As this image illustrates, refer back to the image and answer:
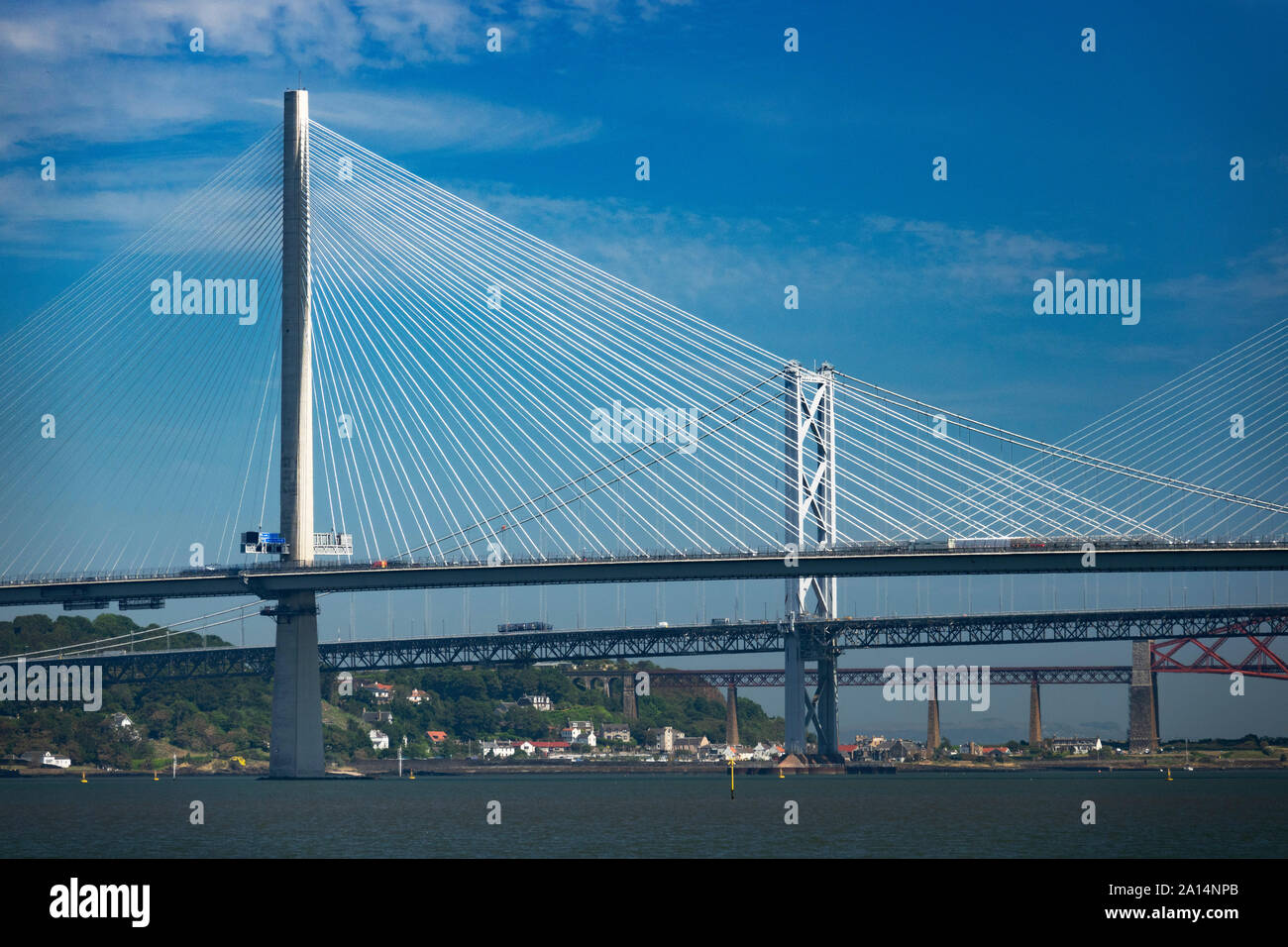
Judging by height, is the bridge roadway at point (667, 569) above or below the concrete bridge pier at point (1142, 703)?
above

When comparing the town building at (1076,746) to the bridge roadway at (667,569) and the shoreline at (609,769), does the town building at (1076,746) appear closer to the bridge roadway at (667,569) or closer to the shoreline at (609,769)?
A: the shoreline at (609,769)

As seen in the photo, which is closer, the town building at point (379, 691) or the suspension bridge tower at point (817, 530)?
the suspension bridge tower at point (817, 530)

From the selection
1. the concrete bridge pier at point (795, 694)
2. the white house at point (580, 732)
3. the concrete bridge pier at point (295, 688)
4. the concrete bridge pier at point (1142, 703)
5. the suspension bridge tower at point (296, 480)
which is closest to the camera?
the suspension bridge tower at point (296, 480)

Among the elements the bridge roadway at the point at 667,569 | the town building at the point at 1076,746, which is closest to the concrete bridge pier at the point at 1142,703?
the town building at the point at 1076,746

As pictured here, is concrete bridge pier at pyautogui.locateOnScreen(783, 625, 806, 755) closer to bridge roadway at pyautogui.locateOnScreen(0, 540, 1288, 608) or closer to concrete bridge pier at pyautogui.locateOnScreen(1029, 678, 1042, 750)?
bridge roadway at pyautogui.locateOnScreen(0, 540, 1288, 608)

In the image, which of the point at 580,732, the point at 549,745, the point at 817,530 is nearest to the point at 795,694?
the point at 817,530

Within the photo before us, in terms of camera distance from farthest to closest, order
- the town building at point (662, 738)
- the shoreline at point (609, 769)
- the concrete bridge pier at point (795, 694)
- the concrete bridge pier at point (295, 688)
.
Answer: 1. the town building at point (662, 738)
2. the shoreline at point (609, 769)
3. the concrete bridge pier at point (795, 694)
4. the concrete bridge pier at point (295, 688)
